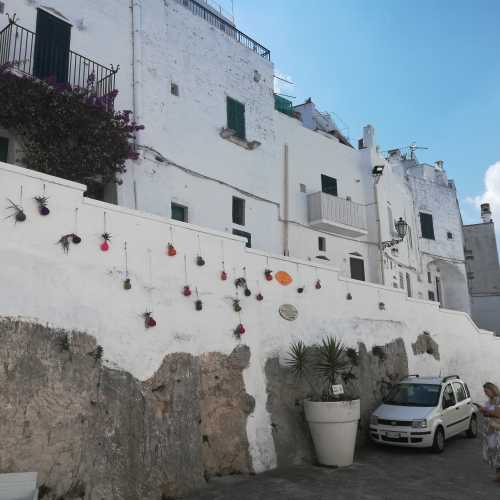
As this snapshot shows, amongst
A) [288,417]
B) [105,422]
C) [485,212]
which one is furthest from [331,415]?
[485,212]

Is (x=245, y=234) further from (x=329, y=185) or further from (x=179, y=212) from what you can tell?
(x=329, y=185)

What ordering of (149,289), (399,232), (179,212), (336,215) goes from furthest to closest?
(336,215)
(399,232)
(179,212)
(149,289)

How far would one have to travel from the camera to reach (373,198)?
74.0 feet

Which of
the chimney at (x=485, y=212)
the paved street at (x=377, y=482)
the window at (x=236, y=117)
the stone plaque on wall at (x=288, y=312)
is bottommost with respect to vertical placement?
the paved street at (x=377, y=482)

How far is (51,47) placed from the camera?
1257 cm

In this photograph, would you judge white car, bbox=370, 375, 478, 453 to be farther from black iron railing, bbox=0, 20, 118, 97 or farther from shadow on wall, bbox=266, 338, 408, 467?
black iron railing, bbox=0, 20, 118, 97

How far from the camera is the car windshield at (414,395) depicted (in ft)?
40.2

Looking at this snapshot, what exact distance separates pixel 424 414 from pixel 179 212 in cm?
796

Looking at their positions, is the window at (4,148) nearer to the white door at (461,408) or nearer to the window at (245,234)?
the window at (245,234)

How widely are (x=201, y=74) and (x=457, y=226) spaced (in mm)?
19073

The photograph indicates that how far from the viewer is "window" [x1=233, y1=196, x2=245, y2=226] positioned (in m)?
16.5

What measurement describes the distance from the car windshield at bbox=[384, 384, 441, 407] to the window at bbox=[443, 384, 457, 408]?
0.65 ft

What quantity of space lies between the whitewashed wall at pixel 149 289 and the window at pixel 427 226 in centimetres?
1612

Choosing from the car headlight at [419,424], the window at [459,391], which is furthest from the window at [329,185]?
the car headlight at [419,424]
